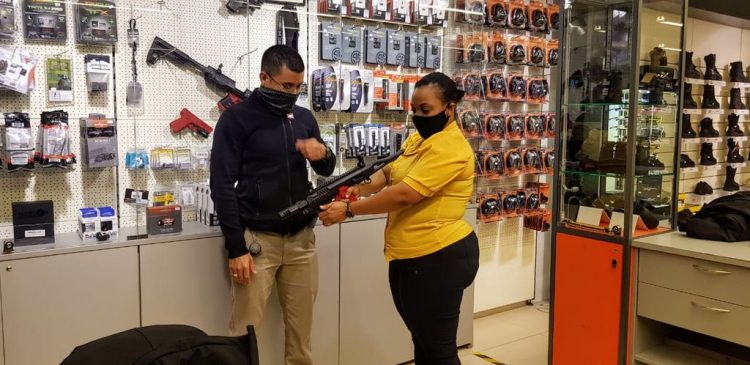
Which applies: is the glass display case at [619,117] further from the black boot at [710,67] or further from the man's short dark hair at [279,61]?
the black boot at [710,67]

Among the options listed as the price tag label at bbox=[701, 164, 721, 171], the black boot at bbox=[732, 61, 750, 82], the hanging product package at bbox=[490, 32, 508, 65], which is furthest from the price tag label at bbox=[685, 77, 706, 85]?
the hanging product package at bbox=[490, 32, 508, 65]

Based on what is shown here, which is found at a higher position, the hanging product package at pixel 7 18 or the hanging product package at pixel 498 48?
the hanging product package at pixel 498 48

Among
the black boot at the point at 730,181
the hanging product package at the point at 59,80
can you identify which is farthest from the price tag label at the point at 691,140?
the hanging product package at the point at 59,80

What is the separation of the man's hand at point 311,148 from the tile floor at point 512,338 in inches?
70.8

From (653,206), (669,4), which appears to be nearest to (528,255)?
(653,206)

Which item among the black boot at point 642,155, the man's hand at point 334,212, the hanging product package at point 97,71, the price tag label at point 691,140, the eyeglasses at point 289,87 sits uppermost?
the hanging product package at point 97,71

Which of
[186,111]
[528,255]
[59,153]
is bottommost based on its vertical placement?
[528,255]

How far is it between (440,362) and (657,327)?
1265mm

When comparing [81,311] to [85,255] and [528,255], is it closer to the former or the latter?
[85,255]

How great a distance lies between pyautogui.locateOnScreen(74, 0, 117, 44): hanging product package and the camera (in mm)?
2783

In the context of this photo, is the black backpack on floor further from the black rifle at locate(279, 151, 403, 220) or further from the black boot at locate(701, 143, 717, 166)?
the black boot at locate(701, 143, 717, 166)

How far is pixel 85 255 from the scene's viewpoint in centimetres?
254

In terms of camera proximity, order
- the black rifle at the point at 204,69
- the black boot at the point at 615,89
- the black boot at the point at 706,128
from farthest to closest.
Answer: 1. the black boot at the point at 706,128
2. the black rifle at the point at 204,69
3. the black boot at the point at 615,89

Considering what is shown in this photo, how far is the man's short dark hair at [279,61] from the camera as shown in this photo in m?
2.56
